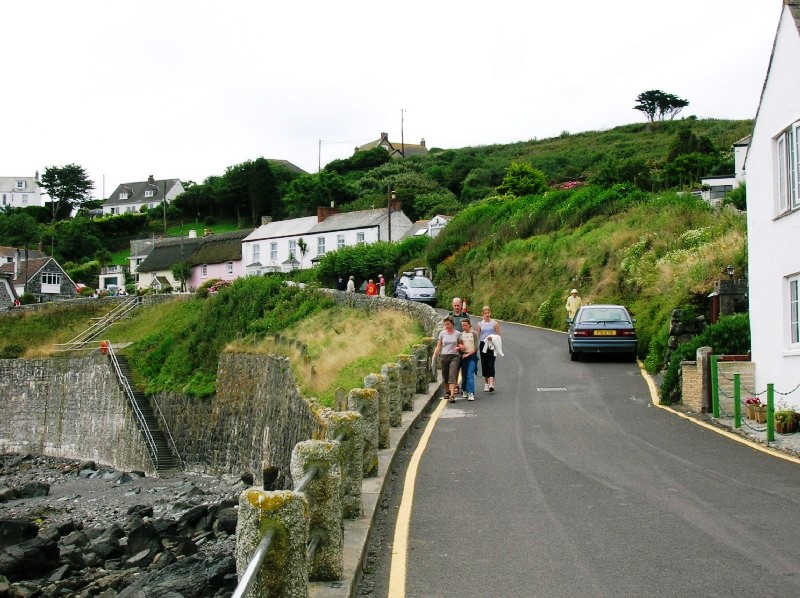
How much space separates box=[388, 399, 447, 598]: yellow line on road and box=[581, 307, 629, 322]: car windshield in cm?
1351

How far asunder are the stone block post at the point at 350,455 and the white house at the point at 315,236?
6406 cm

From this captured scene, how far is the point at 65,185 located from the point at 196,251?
58754 mm

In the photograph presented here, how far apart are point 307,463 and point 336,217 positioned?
7330 centimetres

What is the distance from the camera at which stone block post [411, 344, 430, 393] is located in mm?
20312

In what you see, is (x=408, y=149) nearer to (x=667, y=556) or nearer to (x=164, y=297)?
(x=164, y=297)

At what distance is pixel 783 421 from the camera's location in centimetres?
1498

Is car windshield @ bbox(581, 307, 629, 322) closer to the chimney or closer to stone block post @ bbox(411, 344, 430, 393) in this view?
stone block post @ bbox(411, 344, 430, 393)

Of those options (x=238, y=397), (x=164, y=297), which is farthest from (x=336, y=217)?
(x=238, y=397)

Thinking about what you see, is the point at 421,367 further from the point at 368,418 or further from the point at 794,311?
the point at 368,418

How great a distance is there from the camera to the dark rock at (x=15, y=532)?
17203mm

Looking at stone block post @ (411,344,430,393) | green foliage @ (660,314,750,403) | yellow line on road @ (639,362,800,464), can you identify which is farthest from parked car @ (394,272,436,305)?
green foliage @ (660,314,750,403)

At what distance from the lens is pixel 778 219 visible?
16.6m

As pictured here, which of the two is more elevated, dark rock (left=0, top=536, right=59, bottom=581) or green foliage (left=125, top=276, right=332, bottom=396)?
green foliage (left=125, top=276, right=332, bottom=396)

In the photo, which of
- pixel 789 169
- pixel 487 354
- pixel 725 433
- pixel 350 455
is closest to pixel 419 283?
pixel 487 354
